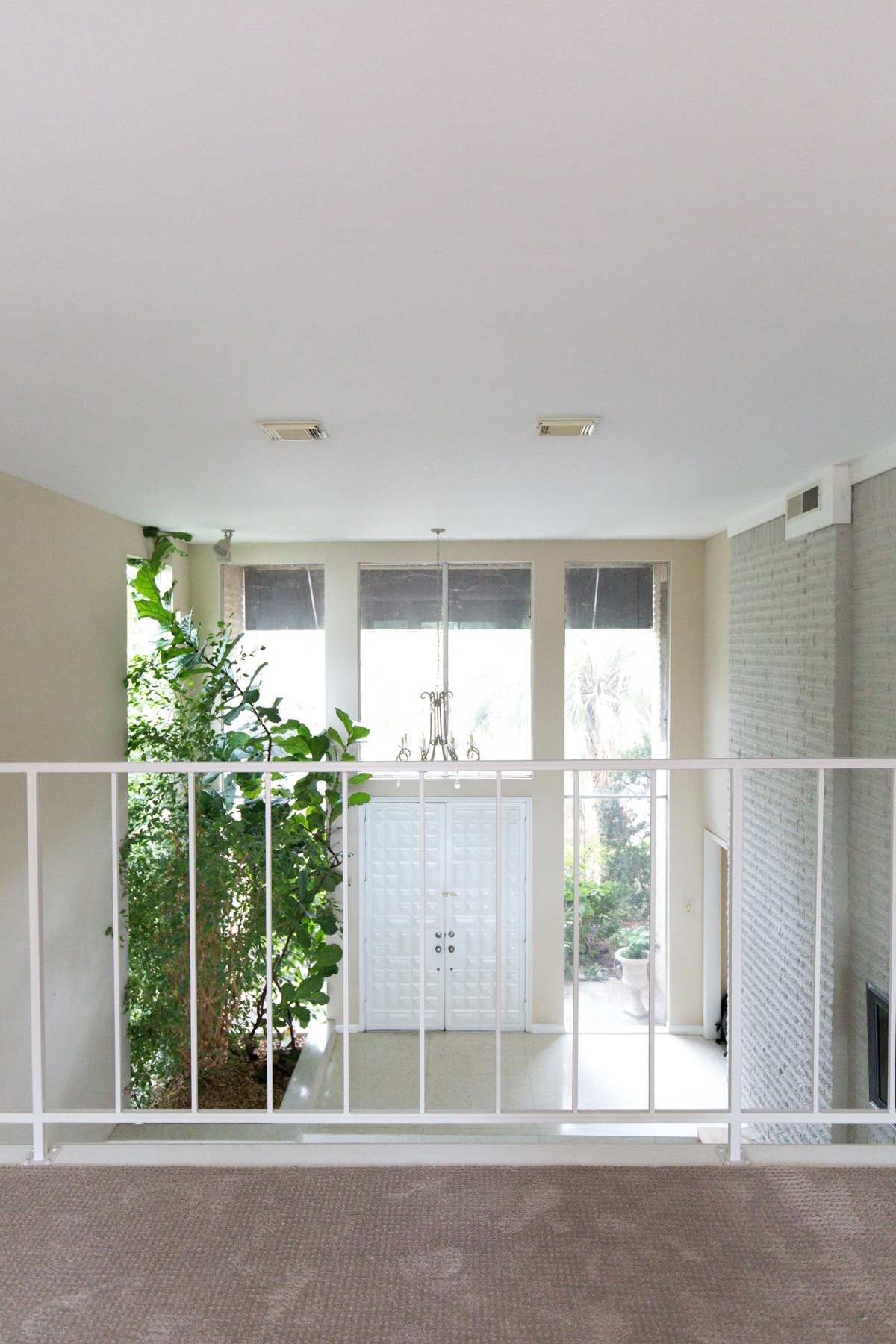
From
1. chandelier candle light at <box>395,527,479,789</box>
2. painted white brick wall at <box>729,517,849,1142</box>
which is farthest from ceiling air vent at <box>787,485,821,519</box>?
chandelier candle light at <box>395,527,479,789</box>

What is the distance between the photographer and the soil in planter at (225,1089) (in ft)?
17.5

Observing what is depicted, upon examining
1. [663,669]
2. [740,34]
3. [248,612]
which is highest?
[740,34]

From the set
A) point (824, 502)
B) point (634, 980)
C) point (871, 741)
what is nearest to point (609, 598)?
point (634, 980)

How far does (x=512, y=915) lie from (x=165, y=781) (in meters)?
3.43

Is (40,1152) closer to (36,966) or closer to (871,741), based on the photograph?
(36,966)

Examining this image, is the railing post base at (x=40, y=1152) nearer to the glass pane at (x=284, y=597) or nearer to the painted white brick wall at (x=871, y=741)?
the painted white brick wall at (x=871, y=741)

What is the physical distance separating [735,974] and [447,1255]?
31.5 inches

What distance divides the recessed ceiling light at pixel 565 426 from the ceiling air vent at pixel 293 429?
825 millimetres

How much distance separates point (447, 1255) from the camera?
5.01 feet

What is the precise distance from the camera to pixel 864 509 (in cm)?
400

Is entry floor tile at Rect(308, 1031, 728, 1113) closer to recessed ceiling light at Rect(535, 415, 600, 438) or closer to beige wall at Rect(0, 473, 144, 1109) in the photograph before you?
beige wall at Rect(0, 473, 144, 1109)

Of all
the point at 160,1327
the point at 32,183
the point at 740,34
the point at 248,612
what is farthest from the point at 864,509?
the point at 248,612

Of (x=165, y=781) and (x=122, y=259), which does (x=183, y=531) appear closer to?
(x=165, y=781)

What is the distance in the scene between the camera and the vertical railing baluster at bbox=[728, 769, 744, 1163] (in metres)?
1.82
